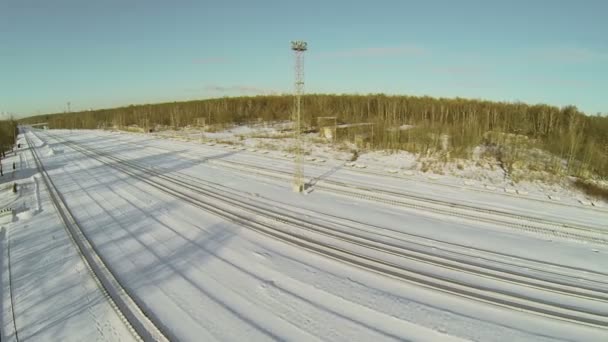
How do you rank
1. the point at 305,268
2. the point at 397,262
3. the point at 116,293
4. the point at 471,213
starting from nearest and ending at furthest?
1. the point at 116,293
2. the point at 305,268
3. the point at 397,262
4. the point at 471,213

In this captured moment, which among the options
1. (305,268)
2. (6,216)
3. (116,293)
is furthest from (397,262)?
(6,216)

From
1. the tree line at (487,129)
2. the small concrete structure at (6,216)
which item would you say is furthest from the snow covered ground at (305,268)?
the tree line at (487,129)

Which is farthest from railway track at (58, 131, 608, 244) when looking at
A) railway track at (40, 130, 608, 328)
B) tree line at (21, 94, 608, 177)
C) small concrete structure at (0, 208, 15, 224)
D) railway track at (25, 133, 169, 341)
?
small concrete structure at (0, 208, 15, 224)

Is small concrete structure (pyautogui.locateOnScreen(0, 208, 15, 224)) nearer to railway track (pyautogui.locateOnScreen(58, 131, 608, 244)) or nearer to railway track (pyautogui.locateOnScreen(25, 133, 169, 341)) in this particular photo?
railway track (pyautogui.locateOnScreen(25, 133, 169, 341))

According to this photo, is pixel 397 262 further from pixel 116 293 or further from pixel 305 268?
pixel 116 293

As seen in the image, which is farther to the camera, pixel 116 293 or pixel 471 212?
pixel 471 212
